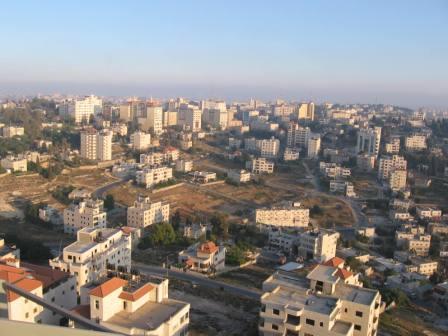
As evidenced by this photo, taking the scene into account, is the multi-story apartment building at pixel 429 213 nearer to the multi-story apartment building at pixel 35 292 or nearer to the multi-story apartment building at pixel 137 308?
the multi-story apartment building at pixel 137 308

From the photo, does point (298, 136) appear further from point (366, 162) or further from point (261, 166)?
point (261, 166)

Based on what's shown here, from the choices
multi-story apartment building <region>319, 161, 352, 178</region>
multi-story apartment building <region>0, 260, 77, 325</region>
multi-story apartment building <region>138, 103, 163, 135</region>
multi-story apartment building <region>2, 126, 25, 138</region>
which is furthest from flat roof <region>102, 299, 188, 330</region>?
multi-story apartment building <region>138, 103, 163, 135</region>

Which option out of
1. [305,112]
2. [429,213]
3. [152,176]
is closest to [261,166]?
[152,176]

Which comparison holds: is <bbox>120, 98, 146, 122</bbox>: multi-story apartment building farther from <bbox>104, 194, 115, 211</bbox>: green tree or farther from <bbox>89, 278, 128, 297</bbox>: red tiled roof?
<bbox>89, 278, 128, 297</bbox>: red tiled roof

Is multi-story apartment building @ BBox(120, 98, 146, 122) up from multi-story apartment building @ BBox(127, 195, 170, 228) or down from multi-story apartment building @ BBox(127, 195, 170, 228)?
up

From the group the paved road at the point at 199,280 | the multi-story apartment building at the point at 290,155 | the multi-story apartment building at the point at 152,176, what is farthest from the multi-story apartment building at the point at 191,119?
the paved road at the point at 199,280

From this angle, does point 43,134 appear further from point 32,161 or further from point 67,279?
point 67,279
